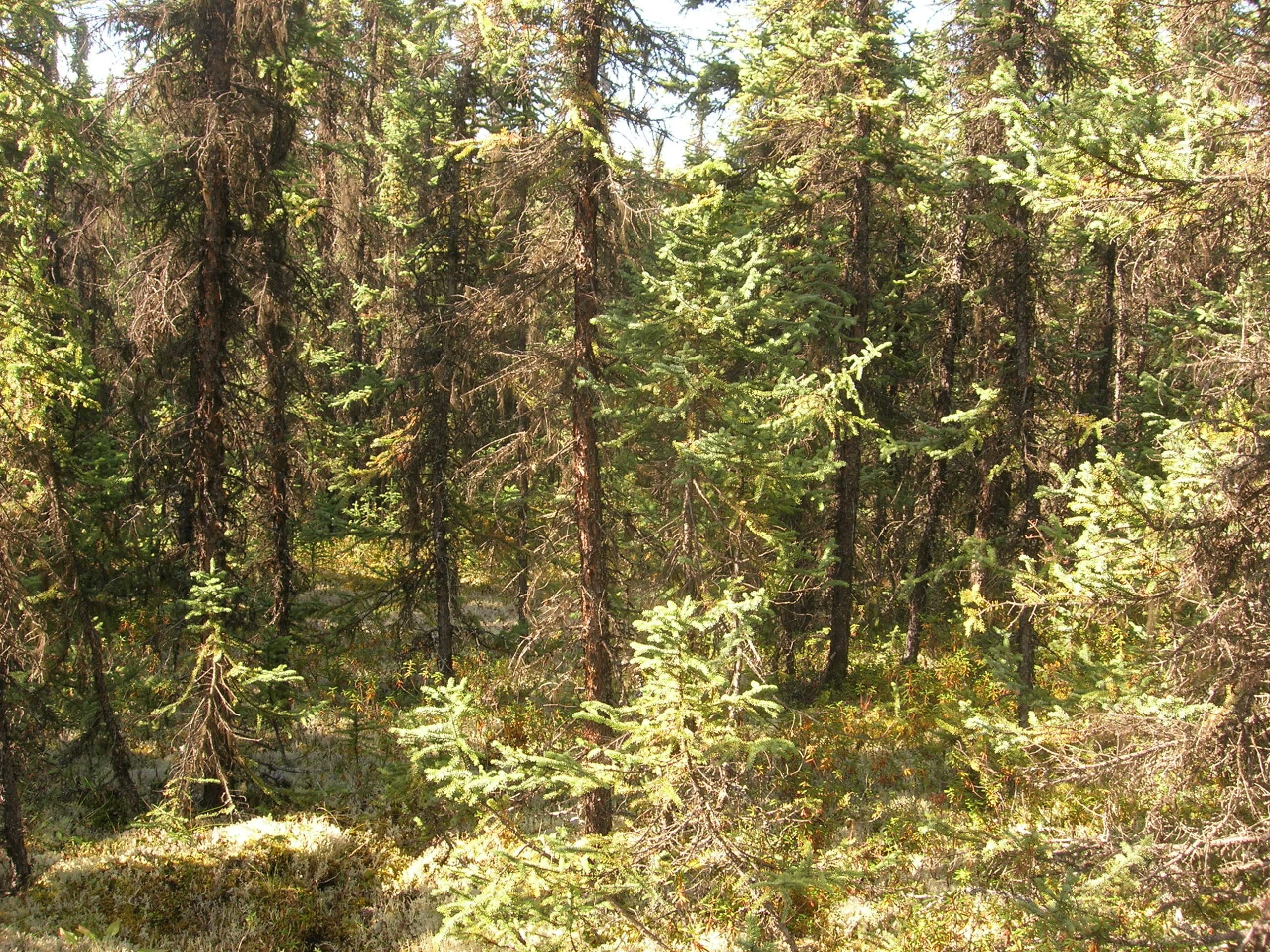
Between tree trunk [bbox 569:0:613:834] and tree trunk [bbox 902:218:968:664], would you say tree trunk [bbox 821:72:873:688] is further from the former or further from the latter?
tree trunk [bbox 569:0:613:834]

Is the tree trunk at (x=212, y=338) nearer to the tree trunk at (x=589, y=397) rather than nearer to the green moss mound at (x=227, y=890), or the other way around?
the green moss mound at (x=227, y=890)

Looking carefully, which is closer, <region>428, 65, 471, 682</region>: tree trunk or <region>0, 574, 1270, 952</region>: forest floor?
<region>0, 574, 1270, 952</region>: forest floor

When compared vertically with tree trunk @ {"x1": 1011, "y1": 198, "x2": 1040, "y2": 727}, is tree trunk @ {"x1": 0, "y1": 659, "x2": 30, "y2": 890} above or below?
below

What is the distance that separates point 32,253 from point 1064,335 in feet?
64.5

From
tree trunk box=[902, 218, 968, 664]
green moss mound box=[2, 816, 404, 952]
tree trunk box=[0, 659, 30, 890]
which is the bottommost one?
green moss mound box=[2, 816, 404, 952]

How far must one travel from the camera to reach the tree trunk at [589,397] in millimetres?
9602

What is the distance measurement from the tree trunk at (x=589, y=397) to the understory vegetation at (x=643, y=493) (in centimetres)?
6

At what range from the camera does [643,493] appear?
13398mm

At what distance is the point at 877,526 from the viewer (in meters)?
19.8

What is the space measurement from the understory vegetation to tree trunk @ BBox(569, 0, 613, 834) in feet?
0.21

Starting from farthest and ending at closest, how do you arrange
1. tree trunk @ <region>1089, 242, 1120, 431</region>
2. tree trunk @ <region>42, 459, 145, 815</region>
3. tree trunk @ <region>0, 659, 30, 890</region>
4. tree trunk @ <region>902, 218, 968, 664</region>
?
tree trunk @ <region>902, 218, 968, 664</region> → tree trunk @ <region>1089, 242, 1120, 431</region> → tree trunk @ <region>42, 459, 145, 815</region> → tree trunk @ <region>0, 659, 30, 890</region>

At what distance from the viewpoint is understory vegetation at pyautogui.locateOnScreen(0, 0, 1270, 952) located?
668cm

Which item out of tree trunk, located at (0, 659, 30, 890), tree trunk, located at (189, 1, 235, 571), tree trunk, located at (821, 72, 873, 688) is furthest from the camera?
tree trunk, located at (821, 72, 873, 688)

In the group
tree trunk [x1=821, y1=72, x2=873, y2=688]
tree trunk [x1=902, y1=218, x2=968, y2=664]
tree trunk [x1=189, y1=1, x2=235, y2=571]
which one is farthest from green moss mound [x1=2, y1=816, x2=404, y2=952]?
tree trunk [x1=902, y1=218, x2=968, y2=664]
